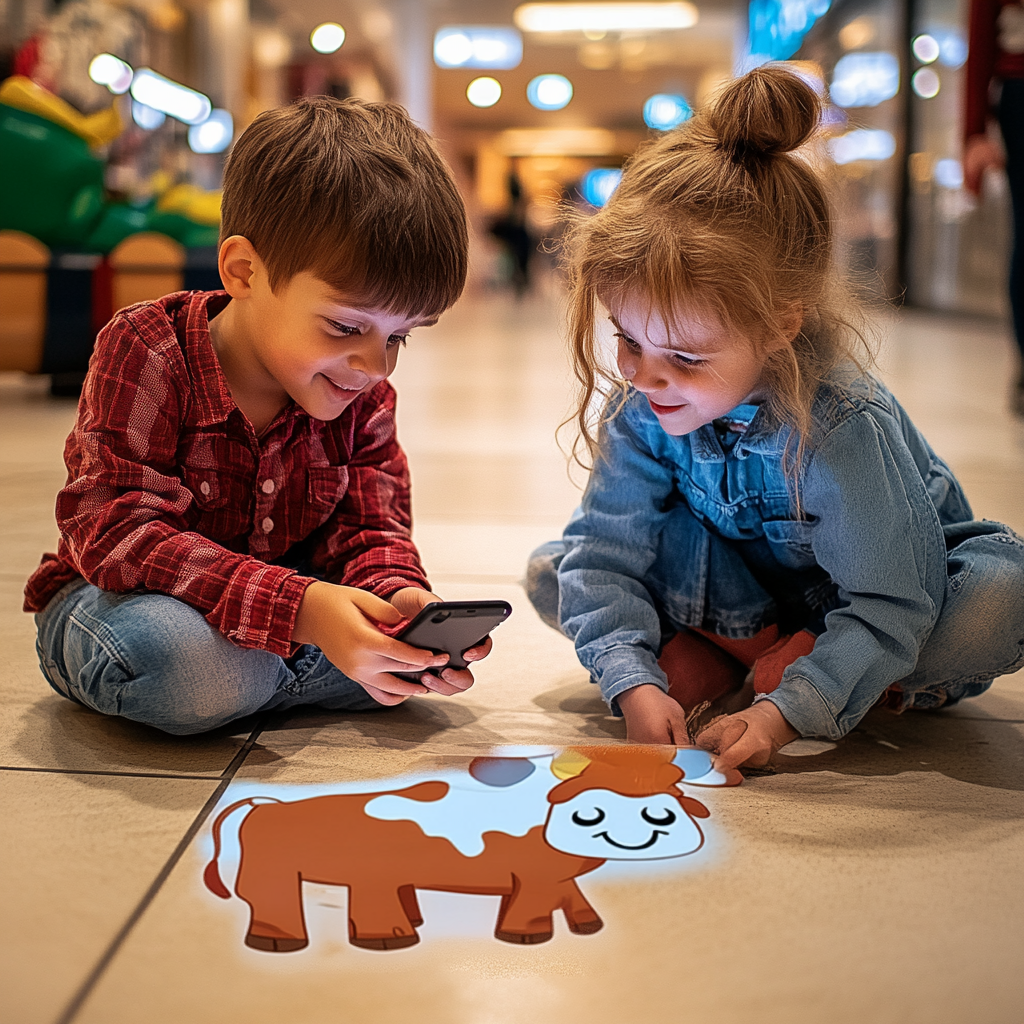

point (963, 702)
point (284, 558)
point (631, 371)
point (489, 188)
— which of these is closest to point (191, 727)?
point (284, 558)

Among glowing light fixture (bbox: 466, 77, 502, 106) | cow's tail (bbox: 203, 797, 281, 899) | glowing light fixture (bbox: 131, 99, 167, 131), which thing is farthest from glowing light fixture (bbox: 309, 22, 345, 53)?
cow's tail (bbox: 203, 797, 281, 899)

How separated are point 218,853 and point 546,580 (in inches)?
21.0

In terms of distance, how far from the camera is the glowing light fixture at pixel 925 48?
7.50 metres

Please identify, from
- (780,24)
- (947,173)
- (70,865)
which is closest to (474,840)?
(70,865)

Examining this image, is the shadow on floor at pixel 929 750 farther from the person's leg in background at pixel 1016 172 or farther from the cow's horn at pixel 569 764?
the person's leg in background at pixel 1016 172

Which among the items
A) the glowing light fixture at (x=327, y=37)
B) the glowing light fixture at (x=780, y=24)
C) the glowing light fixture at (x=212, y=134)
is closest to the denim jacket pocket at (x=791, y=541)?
the glowing light fixture at (x=212, y=134)

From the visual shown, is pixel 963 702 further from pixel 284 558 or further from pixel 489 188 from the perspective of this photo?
pixel 489 188

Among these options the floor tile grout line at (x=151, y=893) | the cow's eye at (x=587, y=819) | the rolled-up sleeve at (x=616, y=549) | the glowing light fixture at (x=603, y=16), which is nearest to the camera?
the floor tile grout line at (x=151, y=893)

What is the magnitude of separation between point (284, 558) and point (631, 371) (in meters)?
0.43

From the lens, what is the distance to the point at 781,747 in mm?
1022

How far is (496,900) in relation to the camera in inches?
30.1

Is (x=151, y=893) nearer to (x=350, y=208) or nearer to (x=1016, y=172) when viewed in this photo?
(x=350, y=208)

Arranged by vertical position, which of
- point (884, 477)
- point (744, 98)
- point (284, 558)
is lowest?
point (284, 558)

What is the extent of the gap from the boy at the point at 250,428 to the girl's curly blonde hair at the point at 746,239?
0.52 ft
